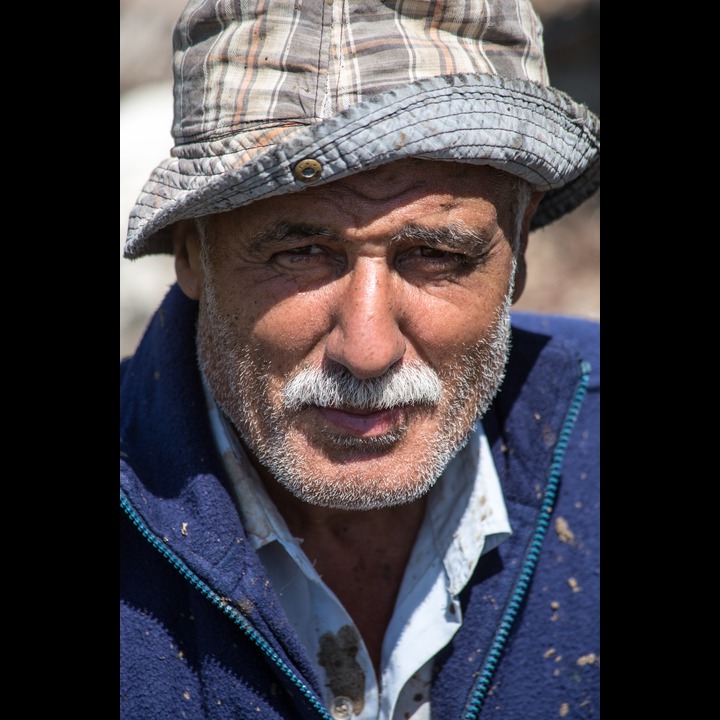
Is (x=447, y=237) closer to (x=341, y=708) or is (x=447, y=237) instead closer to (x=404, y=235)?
(x=404, y=235)

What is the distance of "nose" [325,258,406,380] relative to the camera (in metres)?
1.94

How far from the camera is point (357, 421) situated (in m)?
2.07

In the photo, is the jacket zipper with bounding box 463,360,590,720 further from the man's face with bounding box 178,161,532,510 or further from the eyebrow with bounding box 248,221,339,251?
the eyebrow with bounding box 248,221,339,251

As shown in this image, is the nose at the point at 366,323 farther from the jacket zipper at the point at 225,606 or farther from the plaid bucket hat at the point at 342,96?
the jacket zipper at the point at 225,606

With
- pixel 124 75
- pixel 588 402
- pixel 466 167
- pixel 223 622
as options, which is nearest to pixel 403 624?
pixel 223 622

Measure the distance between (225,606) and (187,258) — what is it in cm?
90

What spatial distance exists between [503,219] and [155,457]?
107cm

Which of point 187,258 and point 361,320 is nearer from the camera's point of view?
point 361,320

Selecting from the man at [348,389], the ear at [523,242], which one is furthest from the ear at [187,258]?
the ear at [523,242]

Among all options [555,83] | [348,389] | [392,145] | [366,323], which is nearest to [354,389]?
[348,389]

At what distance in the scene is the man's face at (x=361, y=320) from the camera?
1.96 m

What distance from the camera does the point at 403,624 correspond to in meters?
2.29

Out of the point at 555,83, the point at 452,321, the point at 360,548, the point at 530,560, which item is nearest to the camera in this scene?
the point at 452,321
